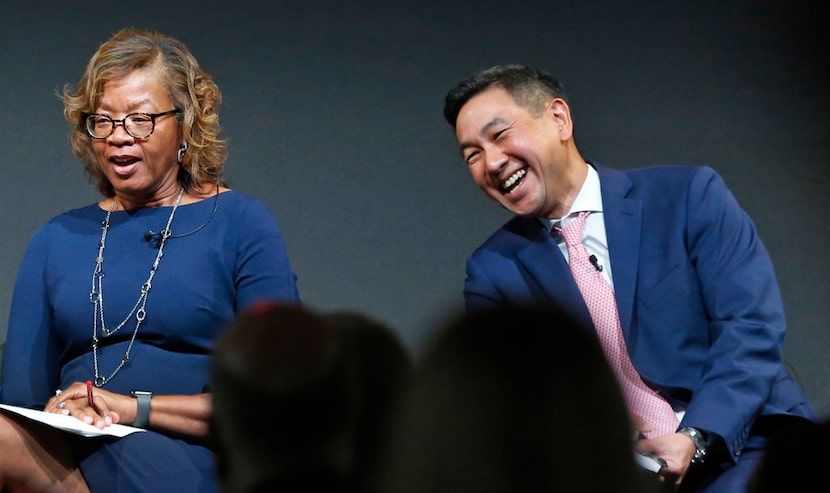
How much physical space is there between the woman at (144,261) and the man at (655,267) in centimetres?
49

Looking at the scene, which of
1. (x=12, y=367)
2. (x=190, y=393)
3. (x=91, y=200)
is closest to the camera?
(x=190, y=393)

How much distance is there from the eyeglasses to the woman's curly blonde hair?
1.2 inches

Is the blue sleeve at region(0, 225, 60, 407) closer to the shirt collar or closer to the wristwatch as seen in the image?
the wristwatch

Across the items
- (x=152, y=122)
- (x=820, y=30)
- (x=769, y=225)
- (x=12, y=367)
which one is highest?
(x=820, y=30)

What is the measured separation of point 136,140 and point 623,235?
103 centimetres

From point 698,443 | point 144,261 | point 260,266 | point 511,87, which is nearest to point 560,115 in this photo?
point 511,87

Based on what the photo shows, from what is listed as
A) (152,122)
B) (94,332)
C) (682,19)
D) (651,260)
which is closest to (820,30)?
(682,19)

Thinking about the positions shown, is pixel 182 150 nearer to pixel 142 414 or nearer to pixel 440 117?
pixel 142 414

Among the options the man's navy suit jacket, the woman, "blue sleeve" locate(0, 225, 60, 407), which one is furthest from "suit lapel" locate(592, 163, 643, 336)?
"blue sleeve" locate(0, 225, 60, 407)

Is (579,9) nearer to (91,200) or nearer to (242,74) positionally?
(242,74)

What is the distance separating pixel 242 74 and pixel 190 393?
4.65 ft

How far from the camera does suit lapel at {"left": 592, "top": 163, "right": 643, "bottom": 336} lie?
2104 mm

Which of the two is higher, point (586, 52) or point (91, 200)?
point (586, 52)

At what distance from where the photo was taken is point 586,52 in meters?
3.32
